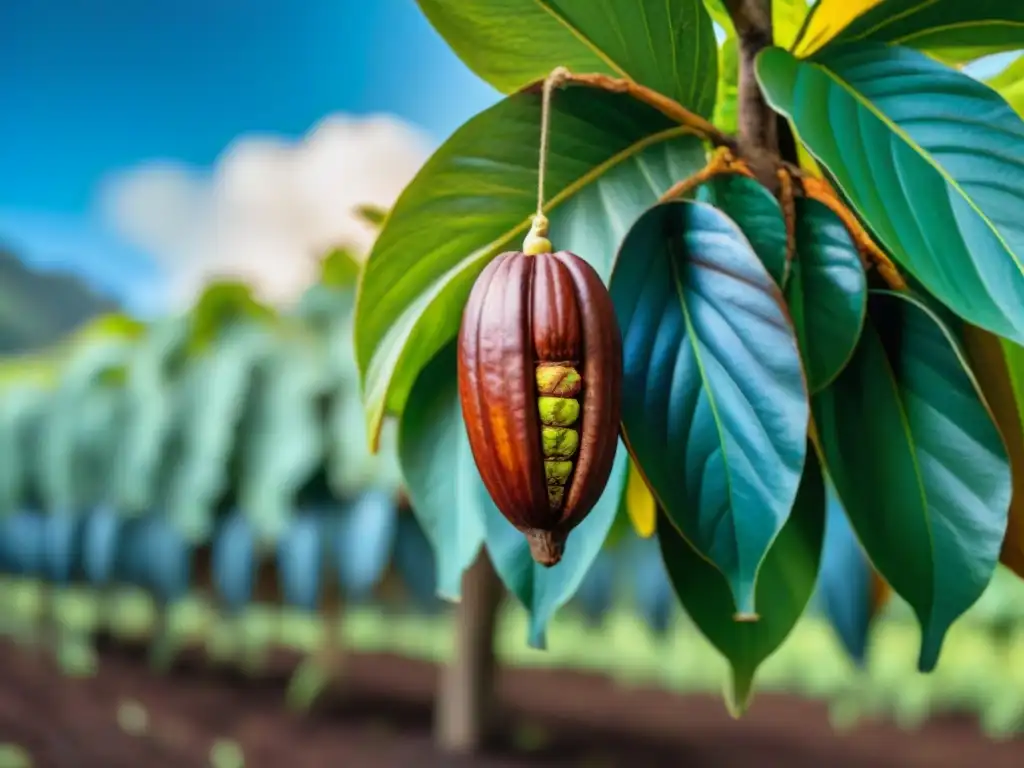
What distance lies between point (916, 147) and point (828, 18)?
0.26ft

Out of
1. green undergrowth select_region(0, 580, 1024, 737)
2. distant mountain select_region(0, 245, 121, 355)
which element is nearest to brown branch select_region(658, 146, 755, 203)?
green undergrowth select_region(0, 580, 1024, 737)

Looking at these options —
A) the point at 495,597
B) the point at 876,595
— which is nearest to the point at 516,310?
the point at 876,595

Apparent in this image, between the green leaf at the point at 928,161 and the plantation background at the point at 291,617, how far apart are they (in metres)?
0.59

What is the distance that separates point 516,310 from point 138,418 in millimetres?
1129

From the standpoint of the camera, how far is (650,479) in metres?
0.21

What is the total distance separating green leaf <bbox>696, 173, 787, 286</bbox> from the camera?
0.23 m

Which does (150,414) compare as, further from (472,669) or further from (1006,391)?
(1006,391)

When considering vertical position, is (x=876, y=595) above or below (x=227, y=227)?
below

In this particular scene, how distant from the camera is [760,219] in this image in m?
0.23

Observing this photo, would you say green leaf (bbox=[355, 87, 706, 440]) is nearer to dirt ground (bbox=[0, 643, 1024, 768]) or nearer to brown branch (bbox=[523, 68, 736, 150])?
brown branch (bbox=[523, 68, 736, 150])

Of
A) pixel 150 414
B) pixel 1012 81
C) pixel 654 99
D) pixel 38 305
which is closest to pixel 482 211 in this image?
pixel 654 99

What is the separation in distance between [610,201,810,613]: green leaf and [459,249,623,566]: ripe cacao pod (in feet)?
0.14

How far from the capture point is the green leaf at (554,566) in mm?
233

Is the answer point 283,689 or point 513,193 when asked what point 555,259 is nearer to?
point 513,193
